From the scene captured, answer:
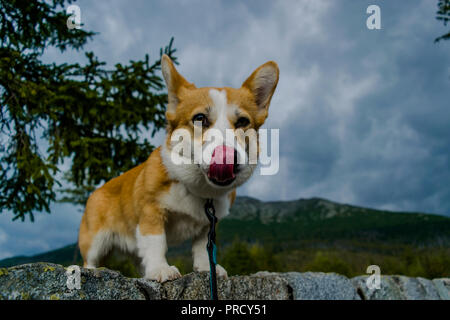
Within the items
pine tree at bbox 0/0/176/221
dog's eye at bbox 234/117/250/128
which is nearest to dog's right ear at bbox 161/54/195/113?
dog's eye at bbox 234/117/250/128

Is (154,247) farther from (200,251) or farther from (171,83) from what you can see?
(171,83)

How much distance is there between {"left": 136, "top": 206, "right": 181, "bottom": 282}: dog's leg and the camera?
Result: 2604mm

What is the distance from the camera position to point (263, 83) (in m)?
2.88

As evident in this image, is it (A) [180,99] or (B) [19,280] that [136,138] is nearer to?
(A) [180,99]

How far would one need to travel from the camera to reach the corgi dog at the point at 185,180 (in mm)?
2316

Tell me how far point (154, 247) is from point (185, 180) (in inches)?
25.2

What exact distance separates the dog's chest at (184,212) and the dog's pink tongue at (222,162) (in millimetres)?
721

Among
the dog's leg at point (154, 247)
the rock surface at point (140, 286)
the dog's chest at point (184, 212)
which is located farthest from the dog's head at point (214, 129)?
the rock surface at point (140, 286)

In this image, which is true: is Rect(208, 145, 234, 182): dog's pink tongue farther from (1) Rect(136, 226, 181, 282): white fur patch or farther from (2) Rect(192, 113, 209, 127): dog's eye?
(1) Rect(136, 226, 181, 282): white fur patch

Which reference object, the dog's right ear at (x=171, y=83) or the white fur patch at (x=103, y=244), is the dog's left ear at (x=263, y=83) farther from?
the white fur patch at (x=103, y=244)

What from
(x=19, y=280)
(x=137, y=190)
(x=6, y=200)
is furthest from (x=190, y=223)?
(x=6, y=200)
